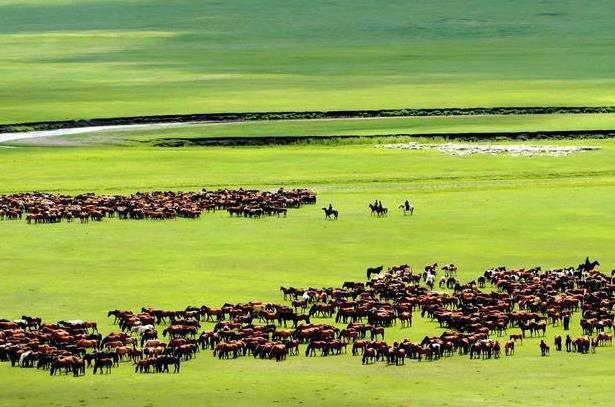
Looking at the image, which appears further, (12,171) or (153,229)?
(12,171)

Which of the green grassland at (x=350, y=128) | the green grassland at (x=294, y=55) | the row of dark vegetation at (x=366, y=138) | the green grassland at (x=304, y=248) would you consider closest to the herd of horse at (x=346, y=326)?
the green grassland at (x=304, y=248)

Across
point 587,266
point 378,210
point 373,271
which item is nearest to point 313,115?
point 378,210

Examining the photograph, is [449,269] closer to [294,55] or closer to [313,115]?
[313,115]

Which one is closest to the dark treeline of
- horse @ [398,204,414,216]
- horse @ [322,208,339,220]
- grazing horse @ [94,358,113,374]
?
horse @ [398,204,414,216]

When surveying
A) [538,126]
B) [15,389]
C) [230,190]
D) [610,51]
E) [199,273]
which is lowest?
[15,389]

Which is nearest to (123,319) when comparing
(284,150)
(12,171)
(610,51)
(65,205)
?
(65,205)

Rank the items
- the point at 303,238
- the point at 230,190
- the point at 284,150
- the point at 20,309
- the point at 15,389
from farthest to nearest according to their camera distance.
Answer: the point at 284,150 < the point at 230,190 < the point at 303,238 < the point at 20,309 < the point at 15,389

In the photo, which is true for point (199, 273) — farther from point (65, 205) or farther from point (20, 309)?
point (65, 205)
